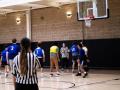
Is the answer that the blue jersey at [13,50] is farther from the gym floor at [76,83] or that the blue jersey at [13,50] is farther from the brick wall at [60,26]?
the brick wall at [60,26]

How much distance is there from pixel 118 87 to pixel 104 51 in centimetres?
921

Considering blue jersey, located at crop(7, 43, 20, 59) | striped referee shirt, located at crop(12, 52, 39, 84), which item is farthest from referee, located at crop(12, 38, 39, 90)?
blue jersey, located at crop(7, 43, 20, 59)

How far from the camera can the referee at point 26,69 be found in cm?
486

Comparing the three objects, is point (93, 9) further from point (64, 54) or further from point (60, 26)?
point (60, 26)

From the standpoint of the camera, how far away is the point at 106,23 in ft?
69.4

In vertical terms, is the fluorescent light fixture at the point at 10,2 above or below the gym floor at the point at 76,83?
above

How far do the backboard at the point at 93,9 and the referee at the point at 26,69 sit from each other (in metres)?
13.3

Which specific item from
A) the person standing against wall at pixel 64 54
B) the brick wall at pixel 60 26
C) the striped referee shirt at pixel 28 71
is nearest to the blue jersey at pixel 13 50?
the person standing against wall at pixel 64 54

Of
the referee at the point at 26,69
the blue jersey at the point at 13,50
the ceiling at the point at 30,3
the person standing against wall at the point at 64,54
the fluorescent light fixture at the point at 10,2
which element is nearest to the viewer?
the referee at the point at 26,69

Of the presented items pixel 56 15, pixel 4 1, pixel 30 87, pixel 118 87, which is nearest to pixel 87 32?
pixel 56 15

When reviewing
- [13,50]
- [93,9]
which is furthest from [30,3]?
[13,50]

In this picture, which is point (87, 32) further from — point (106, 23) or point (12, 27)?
point (12, 27)

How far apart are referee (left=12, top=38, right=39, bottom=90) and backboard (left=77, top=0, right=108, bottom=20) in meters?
13.3

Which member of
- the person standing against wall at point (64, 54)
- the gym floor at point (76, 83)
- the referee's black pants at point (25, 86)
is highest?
the referee's black pants at point (25, 86)
